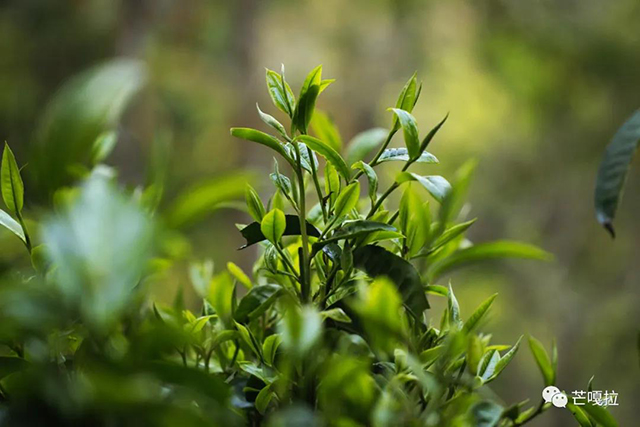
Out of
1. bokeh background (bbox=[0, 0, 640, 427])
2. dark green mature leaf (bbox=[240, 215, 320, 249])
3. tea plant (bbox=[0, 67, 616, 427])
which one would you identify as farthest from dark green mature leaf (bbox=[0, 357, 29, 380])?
bokeh background (bbox=[0, 0, 640, 427])

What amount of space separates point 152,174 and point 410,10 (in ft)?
8.30

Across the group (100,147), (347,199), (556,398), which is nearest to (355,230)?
(347,199)

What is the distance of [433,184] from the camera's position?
0.84ft

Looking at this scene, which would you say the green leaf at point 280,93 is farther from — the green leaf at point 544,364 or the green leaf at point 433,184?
the green leaf at point 544,364

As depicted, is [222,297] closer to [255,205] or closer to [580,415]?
[255,205]

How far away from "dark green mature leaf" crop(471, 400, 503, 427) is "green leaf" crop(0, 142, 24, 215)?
8.9 inches

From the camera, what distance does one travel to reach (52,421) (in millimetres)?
190

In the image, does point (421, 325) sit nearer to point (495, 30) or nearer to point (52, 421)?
point (52, 421)

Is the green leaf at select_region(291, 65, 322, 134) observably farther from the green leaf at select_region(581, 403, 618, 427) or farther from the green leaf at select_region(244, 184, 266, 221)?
the green leaf at select_region(581, 403, 618, 427)

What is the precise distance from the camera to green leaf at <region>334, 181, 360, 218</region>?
266 millimetres

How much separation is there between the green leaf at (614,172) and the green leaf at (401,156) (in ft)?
0.34

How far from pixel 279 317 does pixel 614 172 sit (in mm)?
198

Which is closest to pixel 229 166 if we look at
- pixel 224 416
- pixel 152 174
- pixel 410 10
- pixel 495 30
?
pixel 410 10

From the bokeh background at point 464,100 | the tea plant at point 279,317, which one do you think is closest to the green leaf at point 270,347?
the tea plant at point 279,317
